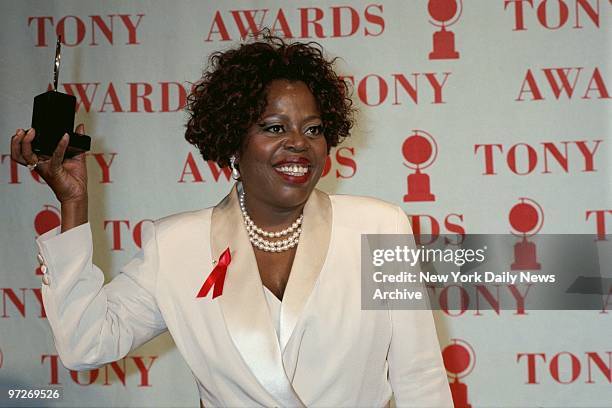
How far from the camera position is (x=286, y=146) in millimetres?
1581

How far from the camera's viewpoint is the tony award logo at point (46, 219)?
8.65 ft

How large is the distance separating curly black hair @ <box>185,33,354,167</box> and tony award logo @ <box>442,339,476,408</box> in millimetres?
1030

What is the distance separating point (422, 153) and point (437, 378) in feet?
3.46

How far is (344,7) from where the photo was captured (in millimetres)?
2539

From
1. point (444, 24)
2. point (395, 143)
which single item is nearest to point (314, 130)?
point (395, 143)

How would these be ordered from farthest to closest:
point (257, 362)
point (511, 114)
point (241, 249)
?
1. point (511, 114)
2. point (241, 249)
3. point (257, 362)

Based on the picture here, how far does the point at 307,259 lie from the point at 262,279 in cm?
12

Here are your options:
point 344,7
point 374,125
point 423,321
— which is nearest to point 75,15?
point 344,7

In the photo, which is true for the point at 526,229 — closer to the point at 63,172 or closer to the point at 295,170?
the point at 295,170

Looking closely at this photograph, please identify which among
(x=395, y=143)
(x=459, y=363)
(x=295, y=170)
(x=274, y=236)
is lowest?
(x=459, y=363)

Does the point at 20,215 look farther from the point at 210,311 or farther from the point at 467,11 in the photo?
the point at 467,11

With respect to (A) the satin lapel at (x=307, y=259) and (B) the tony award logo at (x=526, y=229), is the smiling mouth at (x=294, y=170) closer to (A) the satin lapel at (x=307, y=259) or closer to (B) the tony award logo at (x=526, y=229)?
(A) the satin lapel at (x=307, y=259)

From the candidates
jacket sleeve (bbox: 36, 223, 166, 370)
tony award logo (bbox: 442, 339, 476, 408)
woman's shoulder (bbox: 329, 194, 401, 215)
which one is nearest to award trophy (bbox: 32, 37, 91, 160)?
jacket sleeve (bbox: 36, 223, 166, 370)

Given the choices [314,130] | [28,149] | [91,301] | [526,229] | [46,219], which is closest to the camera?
[28,149]
